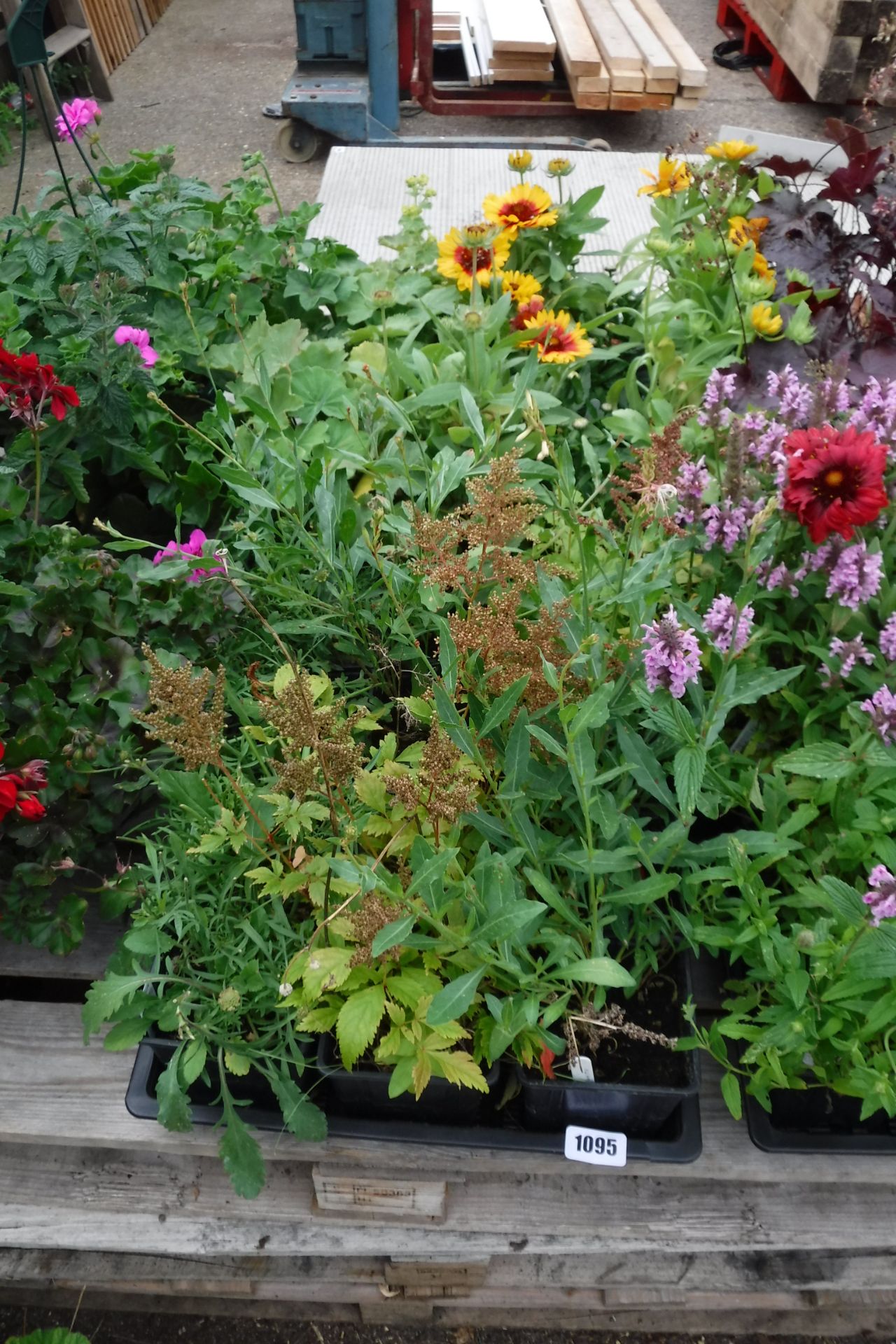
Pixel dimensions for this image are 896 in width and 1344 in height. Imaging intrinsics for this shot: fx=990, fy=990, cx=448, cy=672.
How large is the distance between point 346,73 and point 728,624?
385cm

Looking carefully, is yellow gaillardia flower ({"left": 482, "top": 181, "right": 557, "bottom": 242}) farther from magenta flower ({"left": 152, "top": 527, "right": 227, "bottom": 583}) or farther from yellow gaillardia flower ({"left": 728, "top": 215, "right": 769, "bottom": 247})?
magenta flower ({"left": 152, "top": 527, "right": 227, "bottom": 583})

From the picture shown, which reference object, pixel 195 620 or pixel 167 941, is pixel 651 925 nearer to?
pixel 167 941

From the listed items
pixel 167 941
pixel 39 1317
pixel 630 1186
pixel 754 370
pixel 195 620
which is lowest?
pixel 39 1317

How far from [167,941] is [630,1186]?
58 cm

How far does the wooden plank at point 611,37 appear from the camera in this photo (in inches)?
148

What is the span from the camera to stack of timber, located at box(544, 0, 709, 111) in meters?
3.73

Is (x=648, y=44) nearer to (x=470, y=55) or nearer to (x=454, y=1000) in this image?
(x=470, y=55)

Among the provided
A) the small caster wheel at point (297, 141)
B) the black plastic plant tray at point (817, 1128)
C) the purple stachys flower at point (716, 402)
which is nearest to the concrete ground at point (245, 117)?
the small caster wheel at point (297, 141)

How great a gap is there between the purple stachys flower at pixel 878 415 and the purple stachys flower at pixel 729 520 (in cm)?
13

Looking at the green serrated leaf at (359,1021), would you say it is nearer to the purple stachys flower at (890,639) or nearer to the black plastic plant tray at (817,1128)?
the black plastic plant tray at (817,1128)

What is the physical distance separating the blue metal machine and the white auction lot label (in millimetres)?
3694

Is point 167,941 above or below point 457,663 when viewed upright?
below

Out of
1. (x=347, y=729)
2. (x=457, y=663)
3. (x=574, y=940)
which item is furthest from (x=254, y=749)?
(x=574, y=940)

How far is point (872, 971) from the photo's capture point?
0.81m
